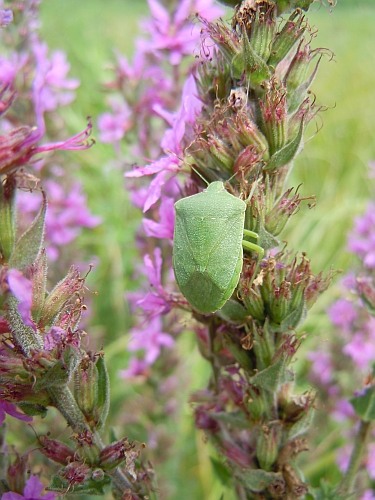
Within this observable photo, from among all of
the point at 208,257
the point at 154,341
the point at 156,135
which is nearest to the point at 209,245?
the point at 208,257

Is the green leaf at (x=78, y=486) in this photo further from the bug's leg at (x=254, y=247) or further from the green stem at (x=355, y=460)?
the green stem at (x=355, y=460)

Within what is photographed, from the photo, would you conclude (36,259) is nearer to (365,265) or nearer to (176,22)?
(365,265)

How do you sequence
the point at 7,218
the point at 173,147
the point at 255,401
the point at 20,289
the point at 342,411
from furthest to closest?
the point at 342,411, the point at 173,147, the point at 255,401, the point at 7,218, the point at 20,289

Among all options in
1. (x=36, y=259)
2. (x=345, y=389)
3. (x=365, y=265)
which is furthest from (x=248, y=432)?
(x=345, y=389)

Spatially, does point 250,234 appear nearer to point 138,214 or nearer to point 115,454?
point 115,454

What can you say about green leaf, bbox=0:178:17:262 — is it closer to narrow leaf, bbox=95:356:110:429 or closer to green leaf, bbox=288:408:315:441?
narrow leaf, bbox=95:356:110:429

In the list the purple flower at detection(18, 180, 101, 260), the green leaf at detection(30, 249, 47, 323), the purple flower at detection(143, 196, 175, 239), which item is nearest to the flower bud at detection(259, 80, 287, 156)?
the purple flower at detection(143, 196, 175, 239)
